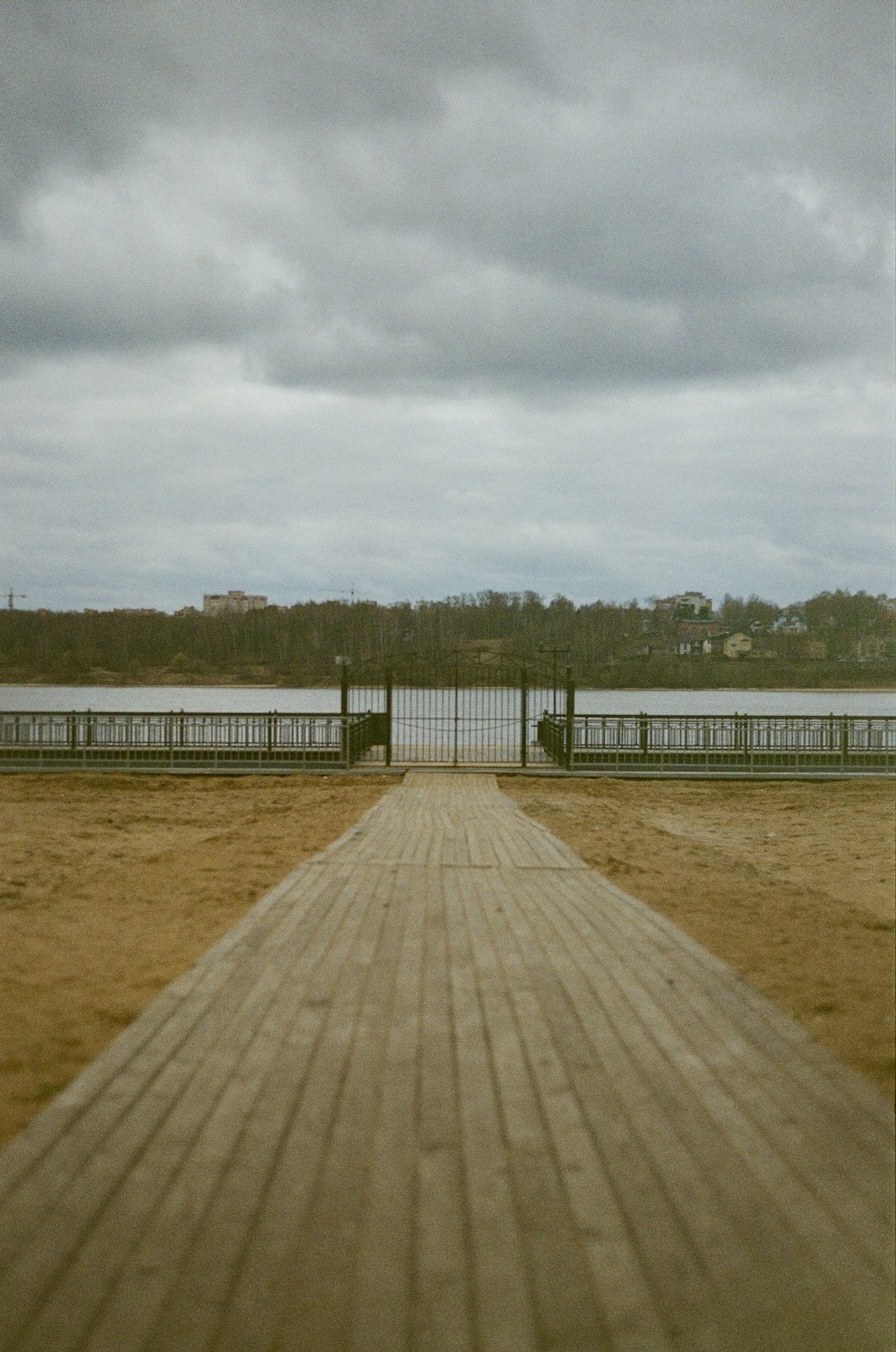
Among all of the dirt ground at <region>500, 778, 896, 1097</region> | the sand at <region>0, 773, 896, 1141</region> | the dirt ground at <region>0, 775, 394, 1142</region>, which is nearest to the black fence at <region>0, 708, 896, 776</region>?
the dirt ground at <region>500, 778, 896, 1097</region>

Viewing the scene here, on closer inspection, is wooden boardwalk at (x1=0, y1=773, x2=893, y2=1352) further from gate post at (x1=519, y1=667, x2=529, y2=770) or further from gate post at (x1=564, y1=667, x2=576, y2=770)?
gate post at (x1=519, y1=667, x2=529, y2=770)

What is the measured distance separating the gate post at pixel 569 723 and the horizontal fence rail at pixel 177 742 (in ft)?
15.2

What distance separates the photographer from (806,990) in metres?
6.27

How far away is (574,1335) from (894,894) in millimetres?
8903

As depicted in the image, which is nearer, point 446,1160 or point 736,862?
point 446,1160

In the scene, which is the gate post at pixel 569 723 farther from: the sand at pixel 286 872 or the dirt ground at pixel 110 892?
the dirt ground at pixel 110 892

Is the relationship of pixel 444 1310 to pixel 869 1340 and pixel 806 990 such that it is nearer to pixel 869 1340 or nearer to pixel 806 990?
pixel 869 1340

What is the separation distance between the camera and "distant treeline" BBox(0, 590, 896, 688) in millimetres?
57688

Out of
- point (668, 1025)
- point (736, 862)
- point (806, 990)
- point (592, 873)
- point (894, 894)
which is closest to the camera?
point (668, 1025)

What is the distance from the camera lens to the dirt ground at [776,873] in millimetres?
6168

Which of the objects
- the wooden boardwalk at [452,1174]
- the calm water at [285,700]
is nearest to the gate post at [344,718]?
the wooden boardwalk at [452,1174]

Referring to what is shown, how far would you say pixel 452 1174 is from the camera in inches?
151

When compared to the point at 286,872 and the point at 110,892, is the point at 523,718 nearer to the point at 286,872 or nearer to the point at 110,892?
the point at 286,872

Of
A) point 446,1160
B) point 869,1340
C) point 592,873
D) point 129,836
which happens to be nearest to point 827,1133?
point 869,1340
